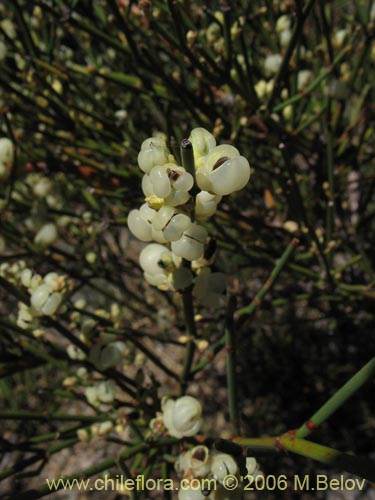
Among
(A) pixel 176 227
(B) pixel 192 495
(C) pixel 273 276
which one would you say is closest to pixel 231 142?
(C) pixel 273 276

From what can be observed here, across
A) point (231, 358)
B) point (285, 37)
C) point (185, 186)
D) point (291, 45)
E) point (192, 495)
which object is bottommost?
point (192, 495)

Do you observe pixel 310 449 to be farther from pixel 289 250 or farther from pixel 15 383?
pixel 15 383

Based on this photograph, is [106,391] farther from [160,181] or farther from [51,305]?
[160,181]

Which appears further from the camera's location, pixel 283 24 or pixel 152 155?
pixel 283 24

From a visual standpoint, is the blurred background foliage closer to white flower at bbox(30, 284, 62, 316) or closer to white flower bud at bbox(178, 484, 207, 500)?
white flower at bbox(30, 284, 62, 316)

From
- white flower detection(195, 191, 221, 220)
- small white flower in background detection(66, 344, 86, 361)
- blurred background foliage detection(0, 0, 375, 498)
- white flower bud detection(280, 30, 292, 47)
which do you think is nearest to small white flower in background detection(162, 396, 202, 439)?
blurred background foliage detection(0, 0, 375, 498)

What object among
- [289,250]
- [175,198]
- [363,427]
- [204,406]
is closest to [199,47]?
[289,250]

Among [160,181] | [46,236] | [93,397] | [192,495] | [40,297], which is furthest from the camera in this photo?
[46,236]
